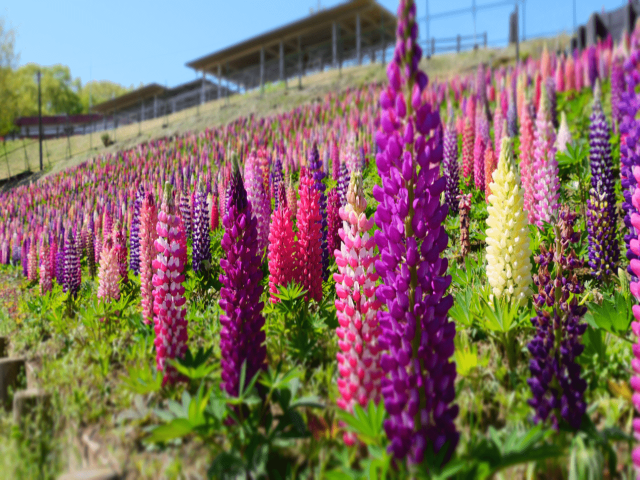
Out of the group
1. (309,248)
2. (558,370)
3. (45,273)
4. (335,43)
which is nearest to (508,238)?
(558,370)

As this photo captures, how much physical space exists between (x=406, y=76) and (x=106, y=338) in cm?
392

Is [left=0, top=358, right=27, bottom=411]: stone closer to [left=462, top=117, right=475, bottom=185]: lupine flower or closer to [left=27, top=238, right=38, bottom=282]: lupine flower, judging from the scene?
[left=27, top=238, right=38, bottom=282]: lupine flower

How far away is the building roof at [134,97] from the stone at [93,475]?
45713 millimetres

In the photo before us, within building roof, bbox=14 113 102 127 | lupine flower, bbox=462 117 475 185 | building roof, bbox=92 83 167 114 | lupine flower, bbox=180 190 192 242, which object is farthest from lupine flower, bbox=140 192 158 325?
building roof, bbox=14 113 102 127

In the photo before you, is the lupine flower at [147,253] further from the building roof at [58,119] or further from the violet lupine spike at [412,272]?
the building roof at [58,119]

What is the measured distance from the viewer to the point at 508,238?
130 inches

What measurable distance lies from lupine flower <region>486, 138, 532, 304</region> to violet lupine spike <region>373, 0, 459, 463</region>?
158cm

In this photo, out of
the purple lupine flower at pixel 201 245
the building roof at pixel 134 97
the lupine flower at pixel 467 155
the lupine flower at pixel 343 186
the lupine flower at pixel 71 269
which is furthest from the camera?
the building roof at pixel 134 97

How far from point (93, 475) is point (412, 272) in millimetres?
2030

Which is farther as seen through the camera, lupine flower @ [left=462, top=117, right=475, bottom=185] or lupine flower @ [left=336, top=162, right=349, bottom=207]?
lupine flower @ [left=462, top=117, right=475, bottom=185]

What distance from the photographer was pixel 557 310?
2.23 meters

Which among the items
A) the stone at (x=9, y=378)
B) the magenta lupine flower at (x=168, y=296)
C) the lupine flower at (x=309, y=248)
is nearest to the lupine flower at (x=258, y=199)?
the lupine flower at (x=309, y=248)

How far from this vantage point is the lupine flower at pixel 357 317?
90.4 inches

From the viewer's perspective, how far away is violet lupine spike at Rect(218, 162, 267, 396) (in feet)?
8.61
